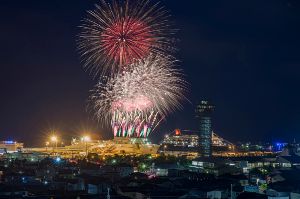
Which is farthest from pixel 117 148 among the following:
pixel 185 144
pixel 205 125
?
pixel 185 144

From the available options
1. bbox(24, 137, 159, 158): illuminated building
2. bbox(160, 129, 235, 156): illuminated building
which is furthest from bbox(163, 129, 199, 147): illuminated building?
bbox(24, 137, 159, 158): illuminated building

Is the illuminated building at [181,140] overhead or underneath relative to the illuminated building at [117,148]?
overhead

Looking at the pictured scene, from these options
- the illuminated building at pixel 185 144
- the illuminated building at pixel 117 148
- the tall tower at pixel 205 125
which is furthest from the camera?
the illuminated building at pixel 185 144

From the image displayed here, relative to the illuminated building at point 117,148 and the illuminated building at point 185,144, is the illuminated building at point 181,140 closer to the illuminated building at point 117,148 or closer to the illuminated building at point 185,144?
the illuminated building at point 185,144

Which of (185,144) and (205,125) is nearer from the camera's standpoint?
(205,125)

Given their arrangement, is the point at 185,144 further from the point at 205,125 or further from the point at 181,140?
the point at 205,125

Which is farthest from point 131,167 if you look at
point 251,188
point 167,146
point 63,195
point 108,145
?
point 167,146

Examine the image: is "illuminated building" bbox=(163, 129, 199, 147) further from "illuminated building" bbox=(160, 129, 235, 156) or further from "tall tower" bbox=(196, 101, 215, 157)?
"tall tower" bbox=(196, 101, 215, 157)

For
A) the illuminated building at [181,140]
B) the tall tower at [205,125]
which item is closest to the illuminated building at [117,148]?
the tall tower at [205,125]

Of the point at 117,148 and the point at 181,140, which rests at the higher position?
the point at 181,140
